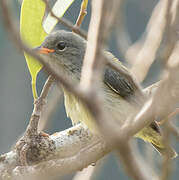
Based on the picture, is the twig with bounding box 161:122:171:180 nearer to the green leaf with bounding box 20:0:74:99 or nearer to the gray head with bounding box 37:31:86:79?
the green leaf with bounding box 20:0:74:99

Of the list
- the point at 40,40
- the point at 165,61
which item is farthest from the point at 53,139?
the point at 165,61

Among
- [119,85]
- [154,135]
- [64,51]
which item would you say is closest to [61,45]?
[64,51]

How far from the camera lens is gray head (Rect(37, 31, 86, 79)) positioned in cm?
377

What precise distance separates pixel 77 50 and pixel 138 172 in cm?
293

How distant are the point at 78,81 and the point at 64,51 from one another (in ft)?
1.48

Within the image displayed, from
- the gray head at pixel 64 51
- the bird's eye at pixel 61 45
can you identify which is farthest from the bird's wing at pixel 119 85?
the bird's eye at pixel 61 45

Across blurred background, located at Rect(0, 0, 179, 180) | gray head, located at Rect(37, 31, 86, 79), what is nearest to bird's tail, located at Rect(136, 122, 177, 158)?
gray head, located at Rect(37, 31, 86, 79)

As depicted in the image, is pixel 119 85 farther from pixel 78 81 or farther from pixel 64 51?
pixel 64 51

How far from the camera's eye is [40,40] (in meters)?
3.19

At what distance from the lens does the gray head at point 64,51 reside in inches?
148

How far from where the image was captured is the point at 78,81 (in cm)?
359

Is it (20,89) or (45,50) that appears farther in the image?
(20,89)

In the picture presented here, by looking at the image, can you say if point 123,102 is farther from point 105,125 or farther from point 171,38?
point 105,125

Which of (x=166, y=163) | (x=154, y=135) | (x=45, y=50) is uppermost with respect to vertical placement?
(x=45, y=50)
